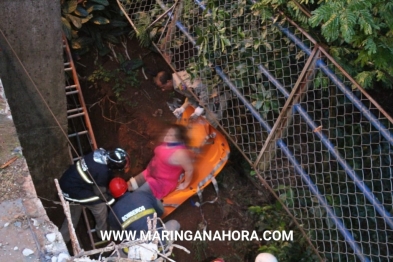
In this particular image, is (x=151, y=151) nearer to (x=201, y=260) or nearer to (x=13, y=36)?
(x=201, y=260)

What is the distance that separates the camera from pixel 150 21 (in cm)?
604

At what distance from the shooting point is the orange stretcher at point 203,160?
569cm

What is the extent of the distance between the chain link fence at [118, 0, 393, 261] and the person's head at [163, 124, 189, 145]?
40 cm

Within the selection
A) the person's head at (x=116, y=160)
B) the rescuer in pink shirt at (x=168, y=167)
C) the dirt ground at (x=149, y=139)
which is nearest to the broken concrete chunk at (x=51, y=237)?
the person's head at (x=116, y=160)

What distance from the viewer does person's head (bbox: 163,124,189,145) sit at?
5.46m

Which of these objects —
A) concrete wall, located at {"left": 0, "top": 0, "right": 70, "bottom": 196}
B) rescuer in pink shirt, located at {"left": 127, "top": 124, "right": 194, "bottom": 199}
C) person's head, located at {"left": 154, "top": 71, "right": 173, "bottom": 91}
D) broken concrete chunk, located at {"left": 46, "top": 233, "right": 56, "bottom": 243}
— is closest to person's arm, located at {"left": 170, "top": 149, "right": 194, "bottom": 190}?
rescuer in pink shirt, located at {"left": 127, "top": 124, "right": 194, "bottom": 199}

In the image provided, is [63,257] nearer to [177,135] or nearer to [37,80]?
[37,80]

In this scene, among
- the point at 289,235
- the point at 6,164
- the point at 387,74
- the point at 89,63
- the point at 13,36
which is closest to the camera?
the point at 6,164

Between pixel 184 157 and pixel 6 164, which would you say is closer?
pixel 6 164

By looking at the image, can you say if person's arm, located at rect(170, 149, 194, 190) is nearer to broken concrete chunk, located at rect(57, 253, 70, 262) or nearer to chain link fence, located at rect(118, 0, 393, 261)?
chain link fence, located at rect(118, 0, 393, 261)

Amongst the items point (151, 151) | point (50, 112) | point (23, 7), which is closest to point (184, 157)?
point (151, 151)

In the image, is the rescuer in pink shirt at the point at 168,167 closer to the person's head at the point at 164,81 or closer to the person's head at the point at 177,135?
the person's head at the point at 177,135

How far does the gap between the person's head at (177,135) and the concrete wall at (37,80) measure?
3.52 feet

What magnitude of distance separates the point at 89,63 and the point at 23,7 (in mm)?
2466
